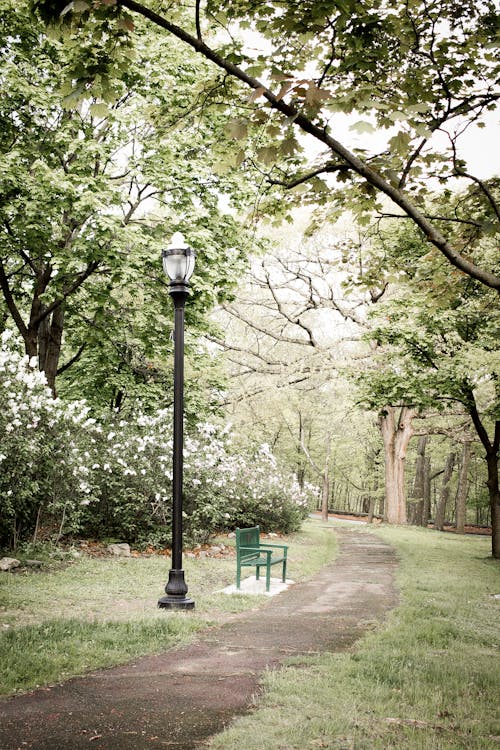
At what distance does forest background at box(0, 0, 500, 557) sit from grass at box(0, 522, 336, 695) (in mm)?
1419

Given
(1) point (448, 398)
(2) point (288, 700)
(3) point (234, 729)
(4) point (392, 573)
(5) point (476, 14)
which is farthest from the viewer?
(1) point (448, 398)

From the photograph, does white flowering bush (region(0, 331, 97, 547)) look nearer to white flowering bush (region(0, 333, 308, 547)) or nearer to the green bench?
white flowering bush (region(0, 333, 308, 547))

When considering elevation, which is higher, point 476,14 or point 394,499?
point 476,14

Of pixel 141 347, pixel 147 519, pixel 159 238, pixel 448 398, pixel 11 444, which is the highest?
pixel 159 238

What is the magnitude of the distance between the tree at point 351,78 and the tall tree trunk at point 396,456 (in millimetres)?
21241

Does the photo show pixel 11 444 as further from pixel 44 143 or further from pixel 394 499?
pixel 394 499

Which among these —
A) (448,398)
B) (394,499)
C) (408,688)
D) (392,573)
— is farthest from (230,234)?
(394,499)

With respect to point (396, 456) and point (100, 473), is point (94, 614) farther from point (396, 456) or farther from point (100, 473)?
point (396, 456)

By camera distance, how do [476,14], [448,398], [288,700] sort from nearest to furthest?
[288,700] → [476,14] → [448,398]

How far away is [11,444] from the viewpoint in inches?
368

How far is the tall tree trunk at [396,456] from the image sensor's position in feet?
86.7

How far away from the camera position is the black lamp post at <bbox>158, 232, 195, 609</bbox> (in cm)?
745

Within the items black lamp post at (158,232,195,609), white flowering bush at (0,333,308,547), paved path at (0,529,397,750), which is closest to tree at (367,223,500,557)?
white flowering bush at (0,333,308,547)

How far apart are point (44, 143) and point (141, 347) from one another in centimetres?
487
